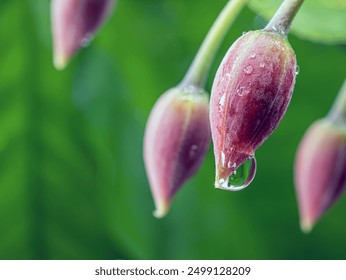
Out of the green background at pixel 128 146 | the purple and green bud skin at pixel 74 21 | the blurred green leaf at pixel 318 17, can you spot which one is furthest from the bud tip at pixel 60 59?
the green background at pixel 128 146

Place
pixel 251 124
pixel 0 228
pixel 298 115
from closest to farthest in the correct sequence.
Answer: pixel 251 124 < pixel 298 115 < pixel 0 228

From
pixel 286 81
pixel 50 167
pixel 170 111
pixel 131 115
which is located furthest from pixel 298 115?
pixel 286 81

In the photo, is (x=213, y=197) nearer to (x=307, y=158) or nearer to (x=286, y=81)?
(x=307, y=158)

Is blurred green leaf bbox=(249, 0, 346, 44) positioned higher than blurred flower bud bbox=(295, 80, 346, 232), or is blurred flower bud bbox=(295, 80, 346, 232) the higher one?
blurred green leaf bbox=(249, 0, 346, 44)

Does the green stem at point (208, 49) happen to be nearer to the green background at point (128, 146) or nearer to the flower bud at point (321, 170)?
the flower bud at point (321, 170)

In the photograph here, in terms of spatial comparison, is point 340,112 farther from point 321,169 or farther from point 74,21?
point 74,21

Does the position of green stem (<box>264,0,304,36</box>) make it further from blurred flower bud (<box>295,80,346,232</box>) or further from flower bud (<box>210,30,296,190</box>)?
blurred flower bud (<box>295,80,346,232</box>)

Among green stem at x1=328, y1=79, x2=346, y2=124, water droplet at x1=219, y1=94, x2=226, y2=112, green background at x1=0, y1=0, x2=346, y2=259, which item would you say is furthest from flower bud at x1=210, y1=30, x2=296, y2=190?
green background at x1=0, y1=0, x2=346, y2=259
